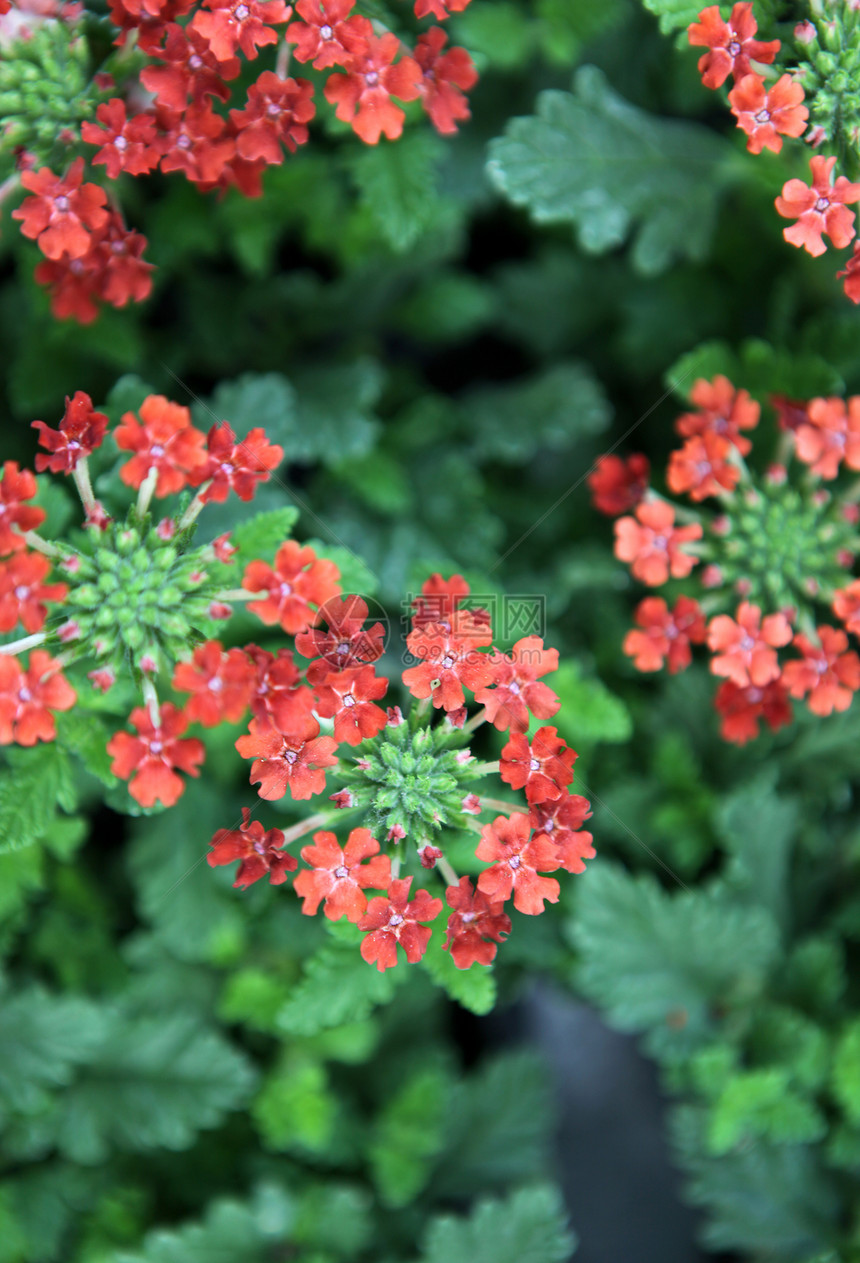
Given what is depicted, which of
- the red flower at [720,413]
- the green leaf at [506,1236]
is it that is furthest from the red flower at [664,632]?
the green leaf at [506,1236]

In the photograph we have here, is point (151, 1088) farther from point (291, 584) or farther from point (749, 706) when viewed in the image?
point (749, 706)

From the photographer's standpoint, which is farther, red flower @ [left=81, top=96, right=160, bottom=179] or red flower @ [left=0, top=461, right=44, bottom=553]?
red flower @ [left=81, top=96, right=160, bottom=179]

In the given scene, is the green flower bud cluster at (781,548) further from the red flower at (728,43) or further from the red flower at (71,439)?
the red flower at (71,439)

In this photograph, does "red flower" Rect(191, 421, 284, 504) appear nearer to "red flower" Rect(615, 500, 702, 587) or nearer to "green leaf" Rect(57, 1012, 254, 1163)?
"red flower" Rect(615, 500, 702, 587)

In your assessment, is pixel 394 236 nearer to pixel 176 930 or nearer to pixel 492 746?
pixel 492 746

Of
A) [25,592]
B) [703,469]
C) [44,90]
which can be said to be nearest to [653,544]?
[703,469]

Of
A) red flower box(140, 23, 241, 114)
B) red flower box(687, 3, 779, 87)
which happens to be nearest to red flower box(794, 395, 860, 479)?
red flower box(687, 3, 779, 87)

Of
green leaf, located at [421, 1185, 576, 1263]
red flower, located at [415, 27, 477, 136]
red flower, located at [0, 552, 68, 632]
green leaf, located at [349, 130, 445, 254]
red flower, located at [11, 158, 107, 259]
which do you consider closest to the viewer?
red flower, located at [0, 552, 68, 632]
